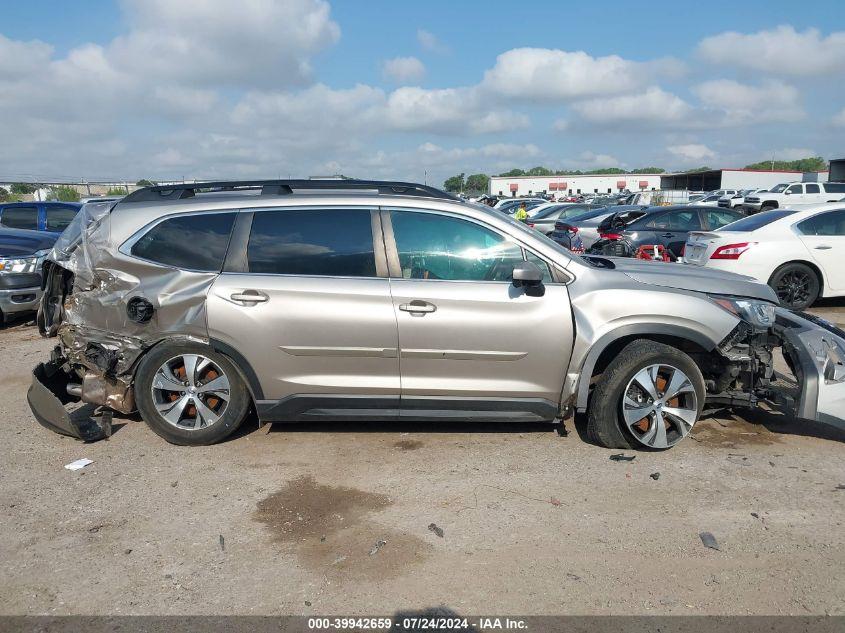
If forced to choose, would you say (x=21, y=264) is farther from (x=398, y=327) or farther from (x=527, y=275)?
(x=527, y=275)

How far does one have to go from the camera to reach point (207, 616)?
2818 millimetres

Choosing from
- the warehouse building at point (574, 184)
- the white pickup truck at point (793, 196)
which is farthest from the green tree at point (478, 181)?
the white pickup truck at point (793, 196)

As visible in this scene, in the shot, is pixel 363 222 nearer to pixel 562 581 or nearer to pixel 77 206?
pixel 562 581

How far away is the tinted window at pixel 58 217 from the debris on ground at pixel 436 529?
13153mm

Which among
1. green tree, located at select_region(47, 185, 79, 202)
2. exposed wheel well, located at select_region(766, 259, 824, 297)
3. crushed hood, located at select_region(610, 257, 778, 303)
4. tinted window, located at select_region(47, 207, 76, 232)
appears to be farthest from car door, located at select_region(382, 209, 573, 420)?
green tree, located at select_region(47, 185, 79, 202)

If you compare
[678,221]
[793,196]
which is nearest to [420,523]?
[678,221]

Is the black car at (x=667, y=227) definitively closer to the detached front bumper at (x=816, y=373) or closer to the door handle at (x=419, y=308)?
the detached front bumper at (x=816, y=373)

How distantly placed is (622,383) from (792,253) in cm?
Answer: 628

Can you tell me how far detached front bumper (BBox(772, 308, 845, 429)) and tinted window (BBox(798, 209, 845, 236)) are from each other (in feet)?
17.1

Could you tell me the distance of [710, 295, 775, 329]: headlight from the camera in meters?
4.52

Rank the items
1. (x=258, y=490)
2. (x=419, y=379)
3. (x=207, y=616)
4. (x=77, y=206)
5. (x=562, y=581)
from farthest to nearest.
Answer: (x=77, y=206)
(x=419, y=379)
(x=258, y=490)
(x=562, y=581)
(x=207, y=616)

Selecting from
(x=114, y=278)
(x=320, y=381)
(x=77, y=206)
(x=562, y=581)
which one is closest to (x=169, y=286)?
(x=114, y=278)

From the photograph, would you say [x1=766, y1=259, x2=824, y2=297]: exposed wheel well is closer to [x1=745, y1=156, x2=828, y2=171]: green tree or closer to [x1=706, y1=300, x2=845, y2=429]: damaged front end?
[x1=706, y1=300, x2=845, y2=429]: damaged front end

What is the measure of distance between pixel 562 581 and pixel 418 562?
73 centimetres
